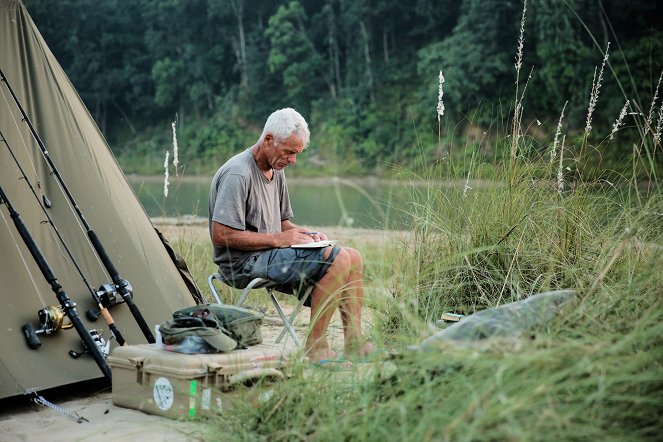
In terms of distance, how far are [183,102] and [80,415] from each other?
4105 cm

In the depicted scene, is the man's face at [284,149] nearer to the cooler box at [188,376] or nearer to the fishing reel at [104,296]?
the fishing reel at [104,296]

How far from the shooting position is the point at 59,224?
141 inches

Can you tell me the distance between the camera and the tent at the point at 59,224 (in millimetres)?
3258

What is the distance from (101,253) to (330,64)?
35.3 metres

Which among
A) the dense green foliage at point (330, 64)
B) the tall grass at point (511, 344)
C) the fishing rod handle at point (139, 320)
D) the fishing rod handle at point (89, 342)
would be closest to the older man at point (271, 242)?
the tall grass at point (511, 344)

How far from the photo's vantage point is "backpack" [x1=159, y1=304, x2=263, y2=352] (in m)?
2.85

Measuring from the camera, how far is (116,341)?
11.6 ft

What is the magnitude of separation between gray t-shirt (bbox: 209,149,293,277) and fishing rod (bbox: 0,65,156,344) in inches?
15.8

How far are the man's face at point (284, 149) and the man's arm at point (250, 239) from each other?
31 cm

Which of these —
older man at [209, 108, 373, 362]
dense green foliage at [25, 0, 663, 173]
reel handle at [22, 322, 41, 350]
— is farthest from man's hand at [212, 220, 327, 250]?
dense green foliage at [25, 0, 663, 173]

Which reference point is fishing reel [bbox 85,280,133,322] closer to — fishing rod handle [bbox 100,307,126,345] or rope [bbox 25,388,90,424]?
fishing rod handle [bbox 100,307,126,345]

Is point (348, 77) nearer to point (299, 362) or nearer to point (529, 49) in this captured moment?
point (529, 49)

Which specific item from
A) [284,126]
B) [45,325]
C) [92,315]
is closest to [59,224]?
[92,315]

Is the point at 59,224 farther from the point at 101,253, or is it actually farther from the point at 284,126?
the point at 284,126
